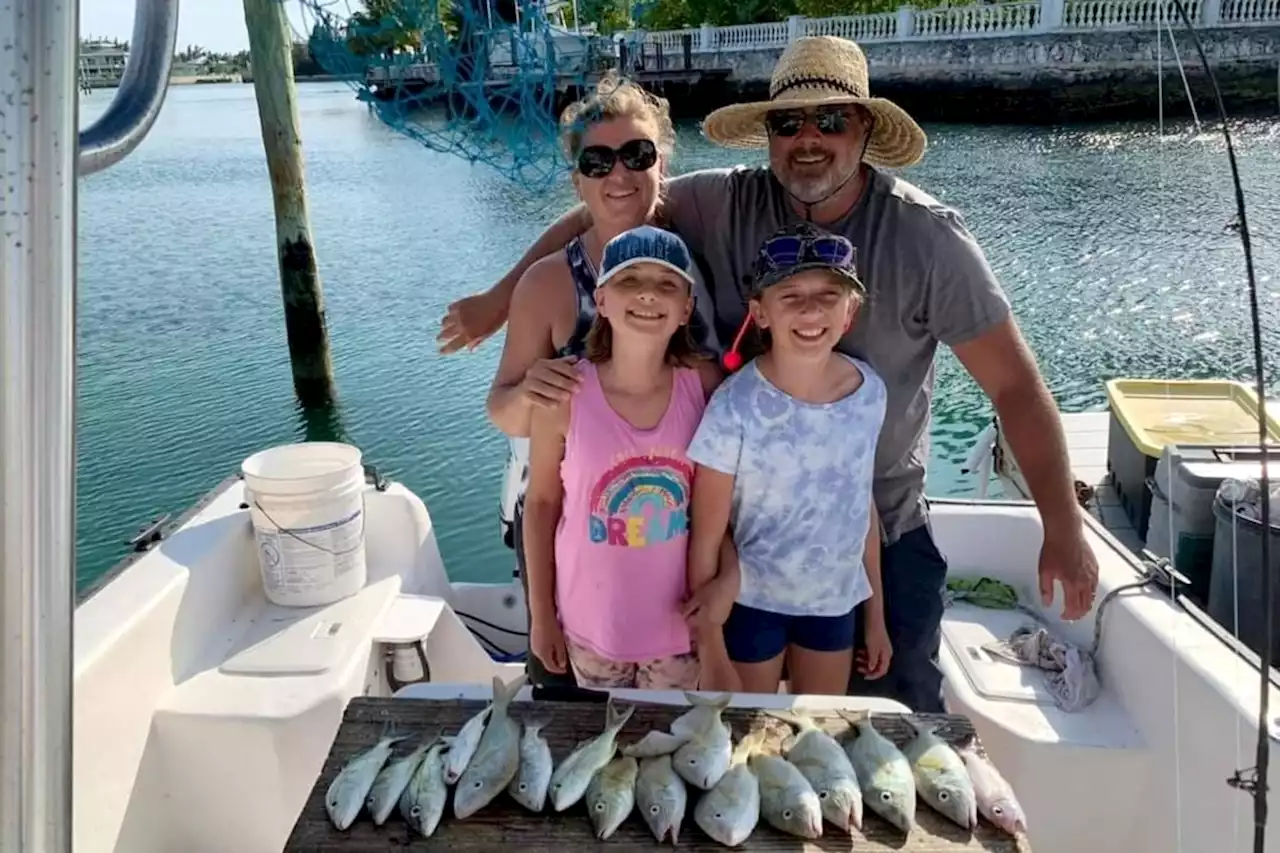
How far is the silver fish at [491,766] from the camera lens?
181cm

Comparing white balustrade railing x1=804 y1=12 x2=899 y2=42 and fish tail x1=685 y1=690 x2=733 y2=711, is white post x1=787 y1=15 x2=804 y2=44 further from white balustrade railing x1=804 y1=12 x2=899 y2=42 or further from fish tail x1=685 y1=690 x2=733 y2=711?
fish tail x1=685 y1=690 x2=733 y2=711

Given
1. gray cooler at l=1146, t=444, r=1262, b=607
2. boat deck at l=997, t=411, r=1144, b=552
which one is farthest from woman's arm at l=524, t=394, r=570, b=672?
gray cooler at l=1146, t=444, r=1262, b=607

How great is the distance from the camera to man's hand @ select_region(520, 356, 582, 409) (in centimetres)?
221

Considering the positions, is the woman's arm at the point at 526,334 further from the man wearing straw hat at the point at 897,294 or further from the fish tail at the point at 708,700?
the fish tail at the point at 708,700

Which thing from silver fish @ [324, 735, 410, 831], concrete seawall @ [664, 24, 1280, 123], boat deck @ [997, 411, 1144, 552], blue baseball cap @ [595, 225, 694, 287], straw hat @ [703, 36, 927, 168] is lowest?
boat deck @ [997, 411, 1144, 552]

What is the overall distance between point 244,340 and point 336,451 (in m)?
8.74

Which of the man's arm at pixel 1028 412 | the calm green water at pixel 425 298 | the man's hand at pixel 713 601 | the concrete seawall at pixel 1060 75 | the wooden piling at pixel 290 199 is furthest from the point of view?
the concrete seawall at pixel 1060 75

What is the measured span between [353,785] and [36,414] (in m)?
1.38

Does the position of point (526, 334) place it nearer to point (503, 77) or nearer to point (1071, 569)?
point (503, 77)

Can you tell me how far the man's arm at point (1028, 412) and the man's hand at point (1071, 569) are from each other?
0.03 meters

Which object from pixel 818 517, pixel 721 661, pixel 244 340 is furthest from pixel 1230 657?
pixel 244 340

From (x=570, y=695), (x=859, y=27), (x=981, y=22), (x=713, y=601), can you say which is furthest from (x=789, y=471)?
(x=859, y=27)

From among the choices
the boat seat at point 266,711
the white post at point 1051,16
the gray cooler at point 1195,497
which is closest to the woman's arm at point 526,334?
the boat seat at point 266,711

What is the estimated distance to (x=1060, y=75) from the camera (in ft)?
94.6
